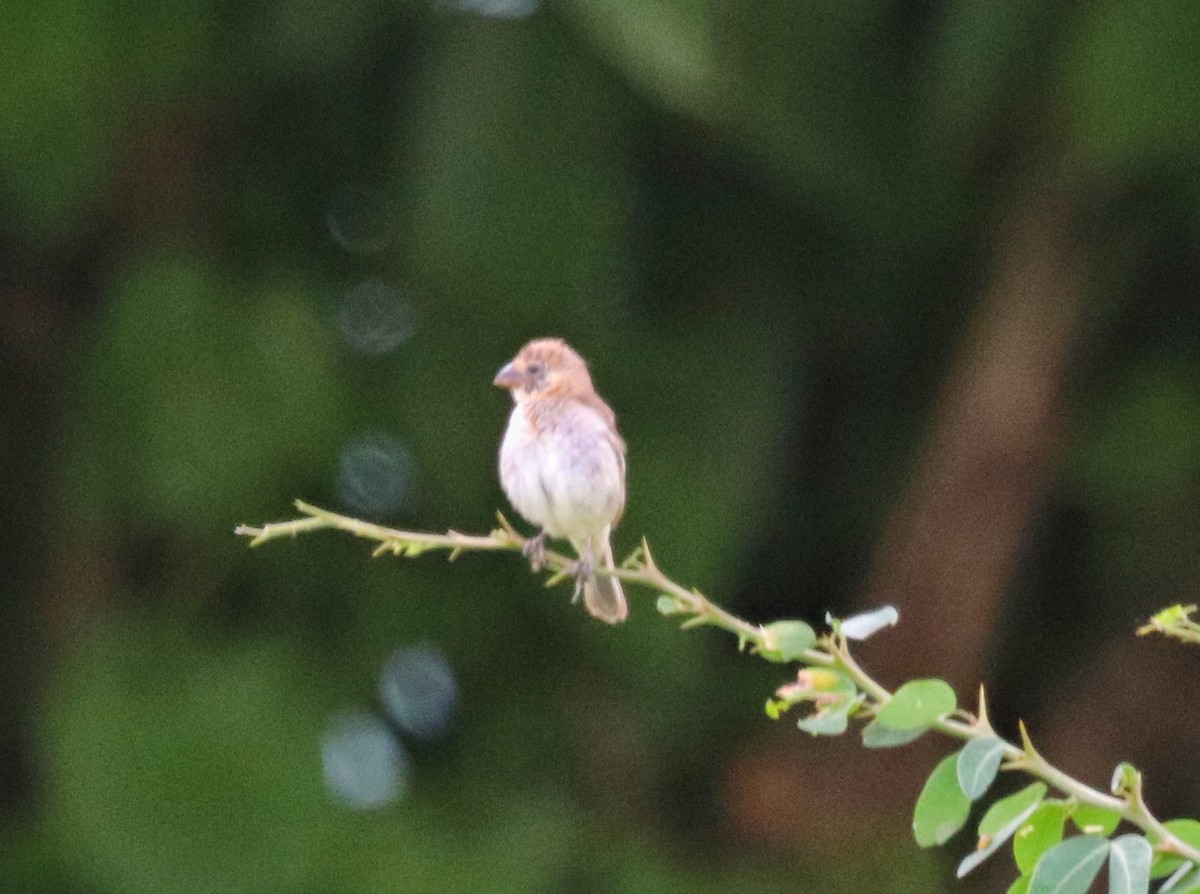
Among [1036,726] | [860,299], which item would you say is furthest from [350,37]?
[1036,726]

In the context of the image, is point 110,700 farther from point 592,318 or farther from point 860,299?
point 860,299

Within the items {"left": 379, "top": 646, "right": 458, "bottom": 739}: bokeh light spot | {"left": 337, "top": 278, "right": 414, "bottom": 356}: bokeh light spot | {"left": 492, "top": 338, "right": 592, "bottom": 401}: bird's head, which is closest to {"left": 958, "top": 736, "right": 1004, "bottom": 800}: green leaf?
{"left": 492, "top": 338, "right": 592, "bottom": 401}: bird's head

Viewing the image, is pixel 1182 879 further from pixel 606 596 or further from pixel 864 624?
pixel 606 596

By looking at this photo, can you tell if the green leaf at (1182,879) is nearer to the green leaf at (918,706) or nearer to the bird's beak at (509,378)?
the green leaf at (918,706)

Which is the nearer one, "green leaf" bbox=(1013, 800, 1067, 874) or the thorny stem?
the thorny stem

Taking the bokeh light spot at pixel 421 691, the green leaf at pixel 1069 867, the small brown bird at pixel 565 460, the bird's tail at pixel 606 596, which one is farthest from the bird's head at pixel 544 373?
the green leaf at pixel 1069 867

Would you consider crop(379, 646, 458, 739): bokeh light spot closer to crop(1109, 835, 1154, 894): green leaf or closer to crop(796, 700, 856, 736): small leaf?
crop(796, 700, 856, 736): small leaf

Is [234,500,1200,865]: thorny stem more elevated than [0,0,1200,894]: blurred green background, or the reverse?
[234,500,1200,865]: thorny stem
